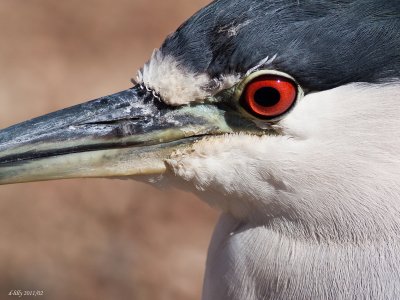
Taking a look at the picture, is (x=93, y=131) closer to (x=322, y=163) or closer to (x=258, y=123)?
(x=258, y=123)

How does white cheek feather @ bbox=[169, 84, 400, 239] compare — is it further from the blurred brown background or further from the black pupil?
the blurred brown background

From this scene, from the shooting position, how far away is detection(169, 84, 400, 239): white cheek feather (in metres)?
1.98

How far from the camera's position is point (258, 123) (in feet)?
6.74

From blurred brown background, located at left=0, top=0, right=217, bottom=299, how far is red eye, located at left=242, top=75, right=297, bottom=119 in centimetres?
315

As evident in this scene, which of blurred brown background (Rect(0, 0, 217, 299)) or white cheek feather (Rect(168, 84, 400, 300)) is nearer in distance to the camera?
white cheek feather (Rect(168, 84, 400, 300))

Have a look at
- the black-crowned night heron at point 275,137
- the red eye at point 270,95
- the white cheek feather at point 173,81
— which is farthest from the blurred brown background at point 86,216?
the red eye at point 270,95

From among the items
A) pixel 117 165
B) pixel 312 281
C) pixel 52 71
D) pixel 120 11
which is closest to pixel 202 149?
pixel 117 165

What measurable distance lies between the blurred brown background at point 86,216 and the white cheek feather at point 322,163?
306 centimetres

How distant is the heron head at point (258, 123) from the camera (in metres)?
1.98

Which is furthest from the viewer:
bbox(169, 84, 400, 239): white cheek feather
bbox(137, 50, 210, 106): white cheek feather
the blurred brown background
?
the blurred brown background

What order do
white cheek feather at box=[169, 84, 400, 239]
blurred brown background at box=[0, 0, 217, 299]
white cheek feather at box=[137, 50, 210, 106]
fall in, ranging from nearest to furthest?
1. white cheek feather at box=[169, 84, 400, 239]
2. white cheek feather at box=[137, 50, 210, 106]
3. blurred brown background at box=[0, 0, 217, 299]

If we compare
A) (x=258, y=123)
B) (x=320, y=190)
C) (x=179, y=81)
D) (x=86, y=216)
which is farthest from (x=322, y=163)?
(x=86, y=216)

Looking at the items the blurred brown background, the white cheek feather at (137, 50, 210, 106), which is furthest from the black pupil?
the blurred brown background

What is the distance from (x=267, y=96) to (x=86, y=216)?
3.61 m
